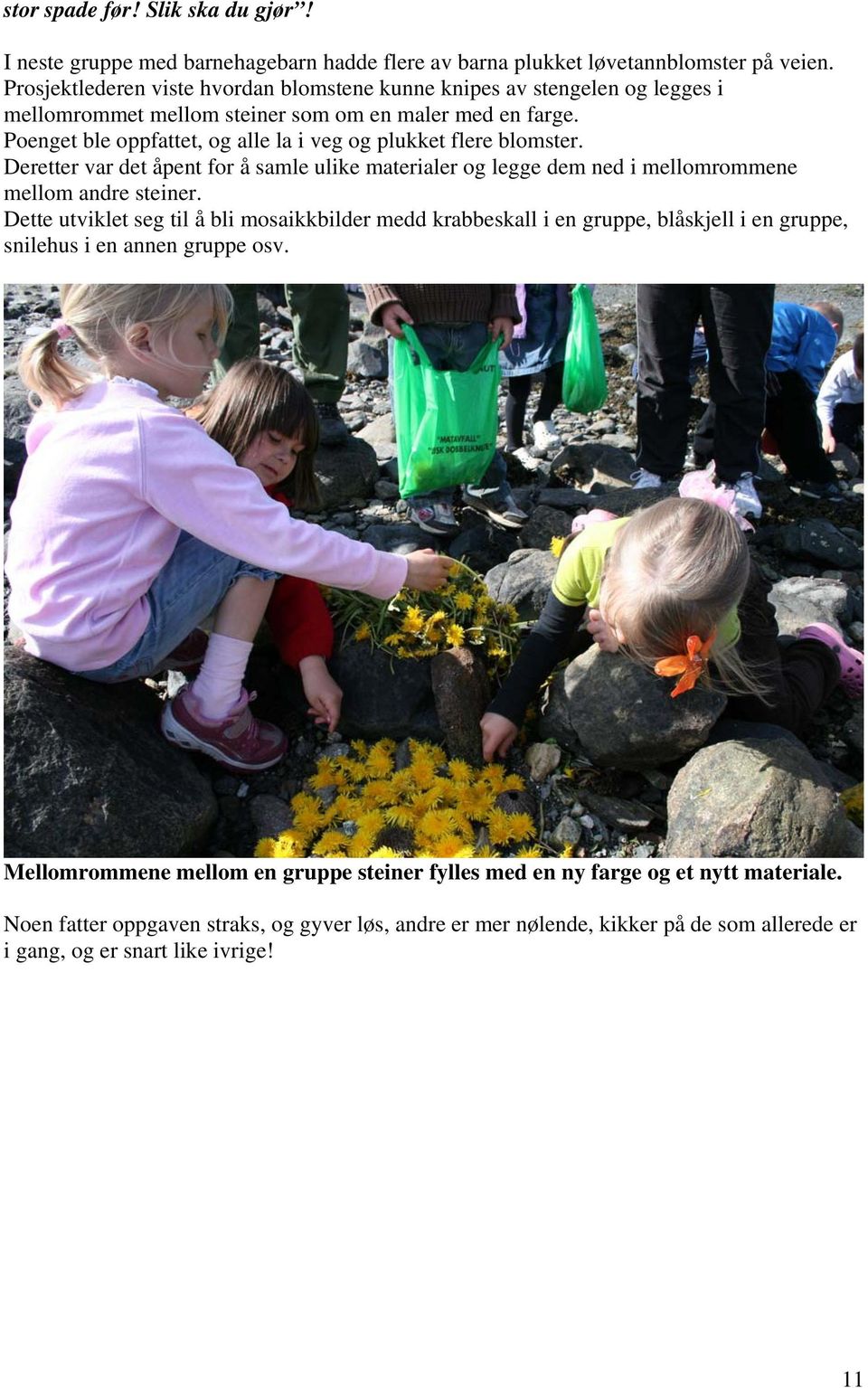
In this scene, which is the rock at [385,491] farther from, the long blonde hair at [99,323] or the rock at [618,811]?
the rock at [618,811]

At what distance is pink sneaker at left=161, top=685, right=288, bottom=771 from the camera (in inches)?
127

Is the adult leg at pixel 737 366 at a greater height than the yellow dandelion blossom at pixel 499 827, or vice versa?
the adult leg at pixel 737 366

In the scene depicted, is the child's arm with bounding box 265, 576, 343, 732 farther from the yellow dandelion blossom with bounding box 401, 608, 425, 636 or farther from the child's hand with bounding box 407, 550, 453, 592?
the child's hand with bounding box 407, 550, 453, 592

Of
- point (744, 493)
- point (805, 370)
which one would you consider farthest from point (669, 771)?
Result: point (805, 370)

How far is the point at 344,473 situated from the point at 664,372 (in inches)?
65.8

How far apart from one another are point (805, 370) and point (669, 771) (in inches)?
125

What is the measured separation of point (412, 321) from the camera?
4.00 metres

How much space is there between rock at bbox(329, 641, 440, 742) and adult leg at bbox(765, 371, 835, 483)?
3.07 meters

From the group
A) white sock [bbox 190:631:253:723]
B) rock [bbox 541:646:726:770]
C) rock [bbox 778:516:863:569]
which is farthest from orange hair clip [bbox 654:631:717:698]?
rock [bbox 778:516:863:569]

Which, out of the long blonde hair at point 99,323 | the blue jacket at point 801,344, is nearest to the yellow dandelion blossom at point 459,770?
the long blonde hair at point 99,323

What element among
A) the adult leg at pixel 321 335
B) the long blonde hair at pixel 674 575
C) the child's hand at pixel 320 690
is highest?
the adult leg at pixel 321 335

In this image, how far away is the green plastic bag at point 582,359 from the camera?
561cm
